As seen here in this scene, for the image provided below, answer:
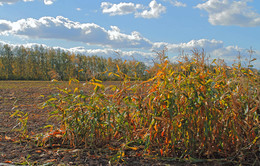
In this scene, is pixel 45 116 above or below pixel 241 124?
below

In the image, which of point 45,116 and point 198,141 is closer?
point 198,141

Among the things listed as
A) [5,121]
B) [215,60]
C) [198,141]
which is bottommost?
[5,121]

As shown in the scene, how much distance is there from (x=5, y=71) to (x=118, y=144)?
3913cm

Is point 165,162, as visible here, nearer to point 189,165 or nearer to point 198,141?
point 189,165

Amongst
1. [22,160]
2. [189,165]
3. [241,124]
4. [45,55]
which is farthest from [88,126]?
[45,55]

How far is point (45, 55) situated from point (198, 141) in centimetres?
4346

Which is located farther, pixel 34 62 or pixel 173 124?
pixel 34 62

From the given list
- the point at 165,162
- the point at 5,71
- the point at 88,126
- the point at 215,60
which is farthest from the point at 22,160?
the point at 5,71

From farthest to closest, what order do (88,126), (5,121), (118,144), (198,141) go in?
(5,121)
(118,144)
(88,126)
(198,141)

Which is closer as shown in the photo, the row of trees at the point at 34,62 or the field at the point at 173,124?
the field at the point at 173,124

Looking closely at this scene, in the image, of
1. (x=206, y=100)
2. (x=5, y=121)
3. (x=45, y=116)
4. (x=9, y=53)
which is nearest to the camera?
(x=206, y=100)

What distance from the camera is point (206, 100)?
2.12m

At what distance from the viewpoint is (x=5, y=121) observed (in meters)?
4.41

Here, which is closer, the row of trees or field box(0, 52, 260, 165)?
field box(0, 52, 260, 165)
